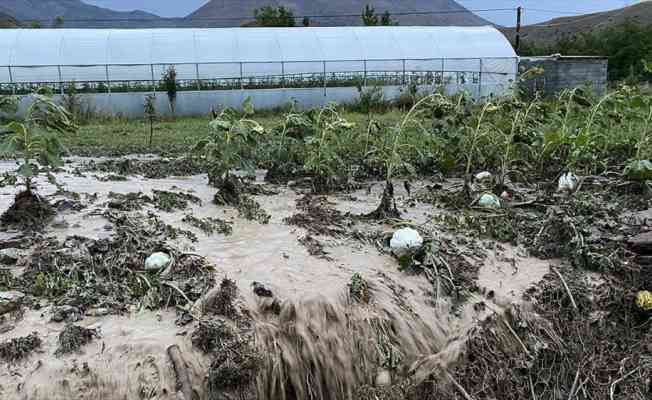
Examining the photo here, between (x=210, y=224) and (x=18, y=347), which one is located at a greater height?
(x=210, y=224)

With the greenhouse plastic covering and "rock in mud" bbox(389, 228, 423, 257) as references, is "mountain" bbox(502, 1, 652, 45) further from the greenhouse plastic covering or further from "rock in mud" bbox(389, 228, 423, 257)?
"rock in mud" bbox(389, 228, 423, 257)

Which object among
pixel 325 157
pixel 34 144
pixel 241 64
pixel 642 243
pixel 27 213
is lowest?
pixel 642 243

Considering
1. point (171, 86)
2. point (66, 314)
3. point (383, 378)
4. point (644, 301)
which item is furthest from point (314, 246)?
point (171, 86)

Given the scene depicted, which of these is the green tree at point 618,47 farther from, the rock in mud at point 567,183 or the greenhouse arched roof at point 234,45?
the rock in mud at point 567,183

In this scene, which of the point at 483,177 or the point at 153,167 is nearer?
the point at 483,177

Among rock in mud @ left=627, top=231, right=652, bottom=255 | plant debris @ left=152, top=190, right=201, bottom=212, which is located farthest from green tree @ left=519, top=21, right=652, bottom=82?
plant debris @ left=152, top=190, right=201, bottom=212

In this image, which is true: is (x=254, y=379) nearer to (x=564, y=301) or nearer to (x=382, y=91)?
(x=564, y=301)

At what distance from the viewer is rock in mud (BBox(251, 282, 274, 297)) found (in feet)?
10.2

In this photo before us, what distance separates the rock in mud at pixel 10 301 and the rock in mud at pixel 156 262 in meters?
0.65

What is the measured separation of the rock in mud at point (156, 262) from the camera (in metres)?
3.22

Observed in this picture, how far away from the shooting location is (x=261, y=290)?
10.2 ft

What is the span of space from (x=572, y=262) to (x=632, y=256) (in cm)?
43

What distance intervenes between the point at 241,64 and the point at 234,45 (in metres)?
1.15

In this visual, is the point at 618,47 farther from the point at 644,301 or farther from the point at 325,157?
the point at 644,301
